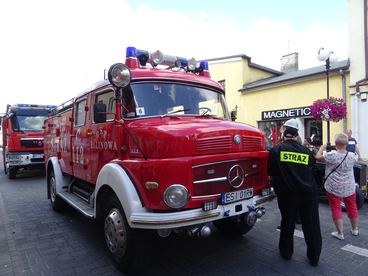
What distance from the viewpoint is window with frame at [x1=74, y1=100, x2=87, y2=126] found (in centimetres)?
543

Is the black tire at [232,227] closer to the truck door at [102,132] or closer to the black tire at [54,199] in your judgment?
the truck door at [102,132]

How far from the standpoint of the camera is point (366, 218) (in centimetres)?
601

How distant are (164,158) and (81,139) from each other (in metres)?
2.63

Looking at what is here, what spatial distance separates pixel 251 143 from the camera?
4.01m

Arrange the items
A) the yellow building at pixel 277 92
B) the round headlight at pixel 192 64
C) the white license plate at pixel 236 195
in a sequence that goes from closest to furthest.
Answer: the white license plate at pixel 236 195, the round headlight at pixel 192 64, the yellow building at pixel 277 92

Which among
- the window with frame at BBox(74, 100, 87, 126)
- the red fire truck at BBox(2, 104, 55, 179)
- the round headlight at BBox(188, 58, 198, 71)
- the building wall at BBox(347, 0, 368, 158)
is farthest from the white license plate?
the red fire truck at BBox(2, 104, 55, 179)

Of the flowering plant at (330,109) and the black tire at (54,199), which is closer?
the black tire at (54,199)

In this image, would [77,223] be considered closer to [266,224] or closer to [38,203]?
[38,203]

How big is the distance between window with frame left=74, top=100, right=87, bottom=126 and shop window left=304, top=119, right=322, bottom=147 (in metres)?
10.5

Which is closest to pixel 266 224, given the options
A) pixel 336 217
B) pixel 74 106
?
pixel 336 217

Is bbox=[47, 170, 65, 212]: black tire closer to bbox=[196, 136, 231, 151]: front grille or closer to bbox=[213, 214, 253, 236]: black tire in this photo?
bbox=[213, 214, 253, 236]: black tire

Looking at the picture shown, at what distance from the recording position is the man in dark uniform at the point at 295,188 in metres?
3.93

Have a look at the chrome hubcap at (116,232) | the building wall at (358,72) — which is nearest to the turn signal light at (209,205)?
the chrome hubcap at (116,232)

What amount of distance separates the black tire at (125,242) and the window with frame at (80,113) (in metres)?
2.01
